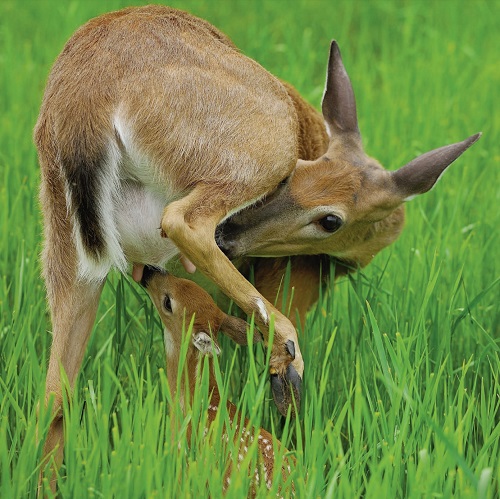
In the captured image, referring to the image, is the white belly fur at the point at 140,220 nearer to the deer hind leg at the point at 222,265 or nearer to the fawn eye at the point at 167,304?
the deer hind leg at the point at 222,265

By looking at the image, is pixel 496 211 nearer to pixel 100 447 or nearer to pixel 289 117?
pixel 289 117

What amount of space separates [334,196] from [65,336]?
1295 mm

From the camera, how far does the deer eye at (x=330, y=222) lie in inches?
191

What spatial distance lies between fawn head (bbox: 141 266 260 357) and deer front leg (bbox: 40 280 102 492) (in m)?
0.26

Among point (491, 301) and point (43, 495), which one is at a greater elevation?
point (491, 301)

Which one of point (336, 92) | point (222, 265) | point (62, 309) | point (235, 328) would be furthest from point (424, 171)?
point (62, 309)

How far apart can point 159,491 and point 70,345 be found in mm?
1055

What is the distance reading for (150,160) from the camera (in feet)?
13.3

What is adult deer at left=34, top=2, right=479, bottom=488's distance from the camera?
13.2 feet

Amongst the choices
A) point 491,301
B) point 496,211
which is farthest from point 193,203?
point 496,211

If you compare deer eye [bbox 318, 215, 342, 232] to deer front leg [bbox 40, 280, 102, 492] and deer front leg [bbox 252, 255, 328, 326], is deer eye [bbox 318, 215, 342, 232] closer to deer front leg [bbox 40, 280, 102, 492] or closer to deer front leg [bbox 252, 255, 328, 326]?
deer front leg [bbox 252, 255, 328, 326]

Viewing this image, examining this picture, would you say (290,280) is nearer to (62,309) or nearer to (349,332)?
(349,332)

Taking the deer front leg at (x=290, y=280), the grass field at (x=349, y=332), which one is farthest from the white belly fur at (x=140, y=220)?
the deer front leg at (x=290, y=280)

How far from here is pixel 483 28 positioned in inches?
353
